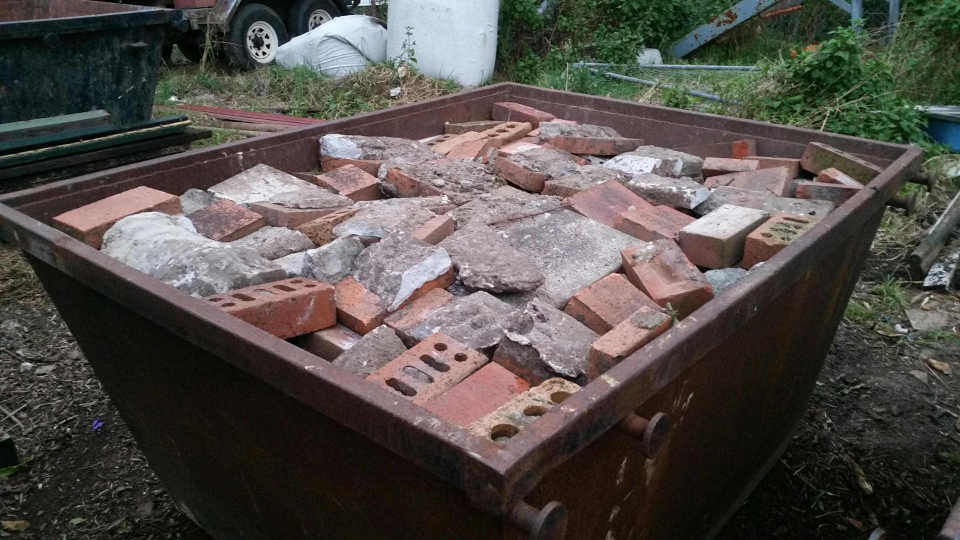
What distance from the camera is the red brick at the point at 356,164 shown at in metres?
2.90

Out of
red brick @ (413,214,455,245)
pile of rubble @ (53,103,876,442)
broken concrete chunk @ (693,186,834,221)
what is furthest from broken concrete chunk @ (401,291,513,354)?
broken concrete chunk @ (693,186,834,221)

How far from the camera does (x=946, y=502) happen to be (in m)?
2.95

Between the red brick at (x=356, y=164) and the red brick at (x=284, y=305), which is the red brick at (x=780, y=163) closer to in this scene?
the red brick at (x=356, y=164)

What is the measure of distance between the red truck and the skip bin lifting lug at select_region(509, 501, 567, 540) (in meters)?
8.01

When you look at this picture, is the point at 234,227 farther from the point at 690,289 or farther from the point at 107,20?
the point at 107,20

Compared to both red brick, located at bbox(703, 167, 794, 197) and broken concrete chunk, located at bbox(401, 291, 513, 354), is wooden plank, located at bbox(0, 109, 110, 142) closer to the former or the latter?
broken concrete chunk, located at bbox(401, 291, 513, 354)

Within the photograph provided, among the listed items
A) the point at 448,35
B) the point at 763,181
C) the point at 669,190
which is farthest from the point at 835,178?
the point at 448,35

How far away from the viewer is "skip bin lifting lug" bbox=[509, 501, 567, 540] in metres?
1.13

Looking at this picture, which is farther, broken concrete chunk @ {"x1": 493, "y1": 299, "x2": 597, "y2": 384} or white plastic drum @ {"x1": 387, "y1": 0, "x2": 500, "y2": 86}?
white plastic drum @ {"x1": 387, "y1": 0, "x2": 500, "y2": 86}

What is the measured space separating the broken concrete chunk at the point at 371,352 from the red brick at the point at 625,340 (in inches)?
19.4

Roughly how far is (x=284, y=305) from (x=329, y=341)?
0.17 m

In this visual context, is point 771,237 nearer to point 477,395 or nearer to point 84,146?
point 477,395

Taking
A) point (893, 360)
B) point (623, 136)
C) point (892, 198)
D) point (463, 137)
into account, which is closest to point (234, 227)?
point (463, 137)

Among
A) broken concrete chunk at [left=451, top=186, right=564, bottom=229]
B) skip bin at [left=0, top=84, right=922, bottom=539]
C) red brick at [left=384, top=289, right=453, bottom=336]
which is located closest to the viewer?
skip bin at [left=0, top=84, right=922, bottom=539]
